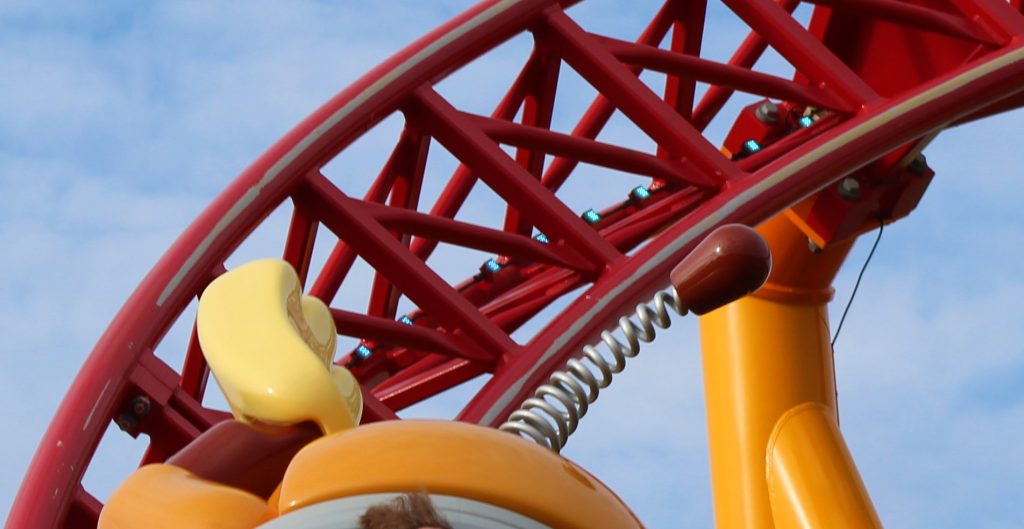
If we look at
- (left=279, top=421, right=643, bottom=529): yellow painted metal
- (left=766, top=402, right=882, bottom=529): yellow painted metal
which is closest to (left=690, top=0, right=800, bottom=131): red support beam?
(left=766, top=402, right=882, bottom=529): yellow painted metal

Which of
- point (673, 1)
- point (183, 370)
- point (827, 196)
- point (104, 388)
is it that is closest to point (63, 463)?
point (104, 388)

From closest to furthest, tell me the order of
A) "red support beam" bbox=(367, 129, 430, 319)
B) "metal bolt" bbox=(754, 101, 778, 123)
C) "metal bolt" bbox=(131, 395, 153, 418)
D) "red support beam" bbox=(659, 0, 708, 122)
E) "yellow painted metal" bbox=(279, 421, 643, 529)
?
"yellow painted metal" bbox=(279, 421, 643, 529), "metal bolt" bbox=(131, 395, 153, 418), "red support beam" bbox=(367, 129, 430, 319), "metal bolt" bbox=(754, 101, 778, 123), "red support beam" bbox=(659, 0, 708, 122)

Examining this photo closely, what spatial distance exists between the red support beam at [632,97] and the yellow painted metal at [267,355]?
8.00ft

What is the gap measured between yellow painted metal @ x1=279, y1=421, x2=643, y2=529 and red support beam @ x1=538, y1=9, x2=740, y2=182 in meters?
2.67

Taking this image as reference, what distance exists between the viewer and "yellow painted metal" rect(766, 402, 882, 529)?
168 inches

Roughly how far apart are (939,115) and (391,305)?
1.48 meters

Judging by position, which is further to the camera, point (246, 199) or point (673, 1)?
point (673, 1)

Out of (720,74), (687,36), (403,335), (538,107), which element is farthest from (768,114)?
(403,335)

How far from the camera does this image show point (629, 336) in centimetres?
249

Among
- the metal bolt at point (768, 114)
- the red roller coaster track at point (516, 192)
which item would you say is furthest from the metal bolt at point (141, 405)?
the metal bolt at point (768, 114)

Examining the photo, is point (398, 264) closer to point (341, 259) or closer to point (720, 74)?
point (341, 259)

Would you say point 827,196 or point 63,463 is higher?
point 827,196

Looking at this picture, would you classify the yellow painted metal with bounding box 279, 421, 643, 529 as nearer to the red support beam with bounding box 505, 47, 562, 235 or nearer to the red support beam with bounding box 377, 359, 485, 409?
the red support beam with bounding box 377, 359, 485, 409

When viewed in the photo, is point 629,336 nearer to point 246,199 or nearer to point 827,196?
point 246,199
